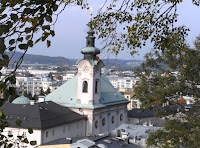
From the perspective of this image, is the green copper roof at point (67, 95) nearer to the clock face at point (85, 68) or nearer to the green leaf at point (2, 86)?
the clock face at point (85, 68)

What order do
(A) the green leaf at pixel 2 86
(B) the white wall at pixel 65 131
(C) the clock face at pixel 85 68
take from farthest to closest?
(C) the clock face at pixel 85 68 < (B) the white wall at pixel 65 131 < (A) the green leaf at pixel 2 86

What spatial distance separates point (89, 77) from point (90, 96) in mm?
1832

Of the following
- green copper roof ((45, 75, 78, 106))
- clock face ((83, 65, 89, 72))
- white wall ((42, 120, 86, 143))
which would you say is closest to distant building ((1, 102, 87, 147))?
white wall ((42, 120, 86, 143))

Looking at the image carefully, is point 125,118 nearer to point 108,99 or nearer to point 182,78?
point 108,99

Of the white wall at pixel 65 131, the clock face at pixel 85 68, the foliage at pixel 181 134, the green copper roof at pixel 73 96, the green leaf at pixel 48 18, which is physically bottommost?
the white wall at pixel 65 131

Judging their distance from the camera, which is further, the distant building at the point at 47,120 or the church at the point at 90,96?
the church at the point at 90,96

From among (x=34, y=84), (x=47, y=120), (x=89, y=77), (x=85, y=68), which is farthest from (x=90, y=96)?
(x=34, y=84)

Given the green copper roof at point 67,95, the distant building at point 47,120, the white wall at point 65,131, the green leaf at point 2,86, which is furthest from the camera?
the green copper roof at point 67,95

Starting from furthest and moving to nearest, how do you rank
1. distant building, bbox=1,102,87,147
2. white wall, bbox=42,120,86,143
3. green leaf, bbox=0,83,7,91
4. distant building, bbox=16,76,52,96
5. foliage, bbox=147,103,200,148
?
distant building, bbox=16,76,52,96
white wall, bbox=42,120,86,143
distant building, bbox=1,102,87,147
foliage, bbox=147,103,200,148
green leaf, bbox=0,83,7,91

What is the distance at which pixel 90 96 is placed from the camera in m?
45.0

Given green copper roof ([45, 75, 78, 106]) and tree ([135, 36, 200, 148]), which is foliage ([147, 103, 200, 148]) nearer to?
tree ([135, 36, 200, 148])

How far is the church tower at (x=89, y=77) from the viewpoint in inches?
1757

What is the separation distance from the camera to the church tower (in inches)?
1757

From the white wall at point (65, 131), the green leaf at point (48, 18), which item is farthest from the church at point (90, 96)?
the green leaf at point (48, 18)
